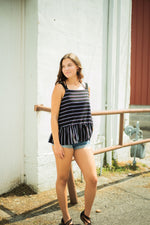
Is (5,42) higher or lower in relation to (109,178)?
higher

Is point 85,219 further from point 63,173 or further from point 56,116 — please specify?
point 56,116

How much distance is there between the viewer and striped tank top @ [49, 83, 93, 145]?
7.35ft

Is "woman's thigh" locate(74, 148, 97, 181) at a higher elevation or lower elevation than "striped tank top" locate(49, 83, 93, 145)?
lower

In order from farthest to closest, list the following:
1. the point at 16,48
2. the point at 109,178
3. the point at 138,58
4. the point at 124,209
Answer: the point at 138,58, the point at 109,178, the point at 16,48, the point at 124,209

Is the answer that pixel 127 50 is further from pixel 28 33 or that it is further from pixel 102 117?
pixel 28 33

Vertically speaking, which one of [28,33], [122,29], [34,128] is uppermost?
[122,29]

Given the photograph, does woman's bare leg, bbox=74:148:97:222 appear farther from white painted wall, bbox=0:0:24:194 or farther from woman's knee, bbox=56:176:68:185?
white painted wall, bbox=0:0:24:194

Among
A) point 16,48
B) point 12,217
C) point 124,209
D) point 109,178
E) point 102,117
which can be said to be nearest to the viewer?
point 12,217

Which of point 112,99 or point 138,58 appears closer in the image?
point 112,99

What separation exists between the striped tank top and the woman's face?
12cm

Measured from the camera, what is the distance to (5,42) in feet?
9.98

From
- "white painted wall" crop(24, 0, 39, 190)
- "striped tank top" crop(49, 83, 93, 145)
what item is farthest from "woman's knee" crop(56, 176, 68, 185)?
"white painted wall" crop(24, 0, 39, 190)

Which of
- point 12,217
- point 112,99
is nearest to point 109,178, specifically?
point 112,99

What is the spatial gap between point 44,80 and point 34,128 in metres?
0.65
